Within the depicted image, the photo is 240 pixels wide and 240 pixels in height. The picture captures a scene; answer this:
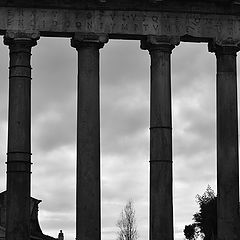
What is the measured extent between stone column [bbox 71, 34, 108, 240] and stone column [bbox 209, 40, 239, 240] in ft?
23.0

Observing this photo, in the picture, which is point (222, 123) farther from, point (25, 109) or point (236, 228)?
point (25, 109)

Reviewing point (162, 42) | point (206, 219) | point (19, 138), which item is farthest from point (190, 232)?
point (19, 138)

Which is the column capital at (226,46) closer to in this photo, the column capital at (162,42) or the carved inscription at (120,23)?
the carved inscription at (120,23)

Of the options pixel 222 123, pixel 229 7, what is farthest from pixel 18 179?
pixel 229 7

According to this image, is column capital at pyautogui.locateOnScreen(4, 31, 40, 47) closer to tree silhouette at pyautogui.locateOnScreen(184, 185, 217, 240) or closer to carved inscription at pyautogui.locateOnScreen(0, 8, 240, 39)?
carved inscription at pyautogui.locateOnScreen(0, 8, 240, 39)

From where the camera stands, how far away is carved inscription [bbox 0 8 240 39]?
5019 centimetres

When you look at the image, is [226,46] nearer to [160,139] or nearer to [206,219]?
[160,139]

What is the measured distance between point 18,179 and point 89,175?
3935 mm

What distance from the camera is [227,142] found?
51.0 m

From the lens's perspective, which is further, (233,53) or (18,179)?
(233,53)

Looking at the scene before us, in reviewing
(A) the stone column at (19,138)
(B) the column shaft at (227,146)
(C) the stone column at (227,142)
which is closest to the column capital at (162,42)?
(C) the stone column at (227,142)

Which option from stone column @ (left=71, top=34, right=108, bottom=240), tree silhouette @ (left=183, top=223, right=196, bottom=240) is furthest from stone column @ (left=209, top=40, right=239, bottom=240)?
tree silhouette @ (left=183, top=223, right=196, bottom=240)

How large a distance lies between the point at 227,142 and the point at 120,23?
9.22 m

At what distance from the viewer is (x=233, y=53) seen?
52.1 metres
